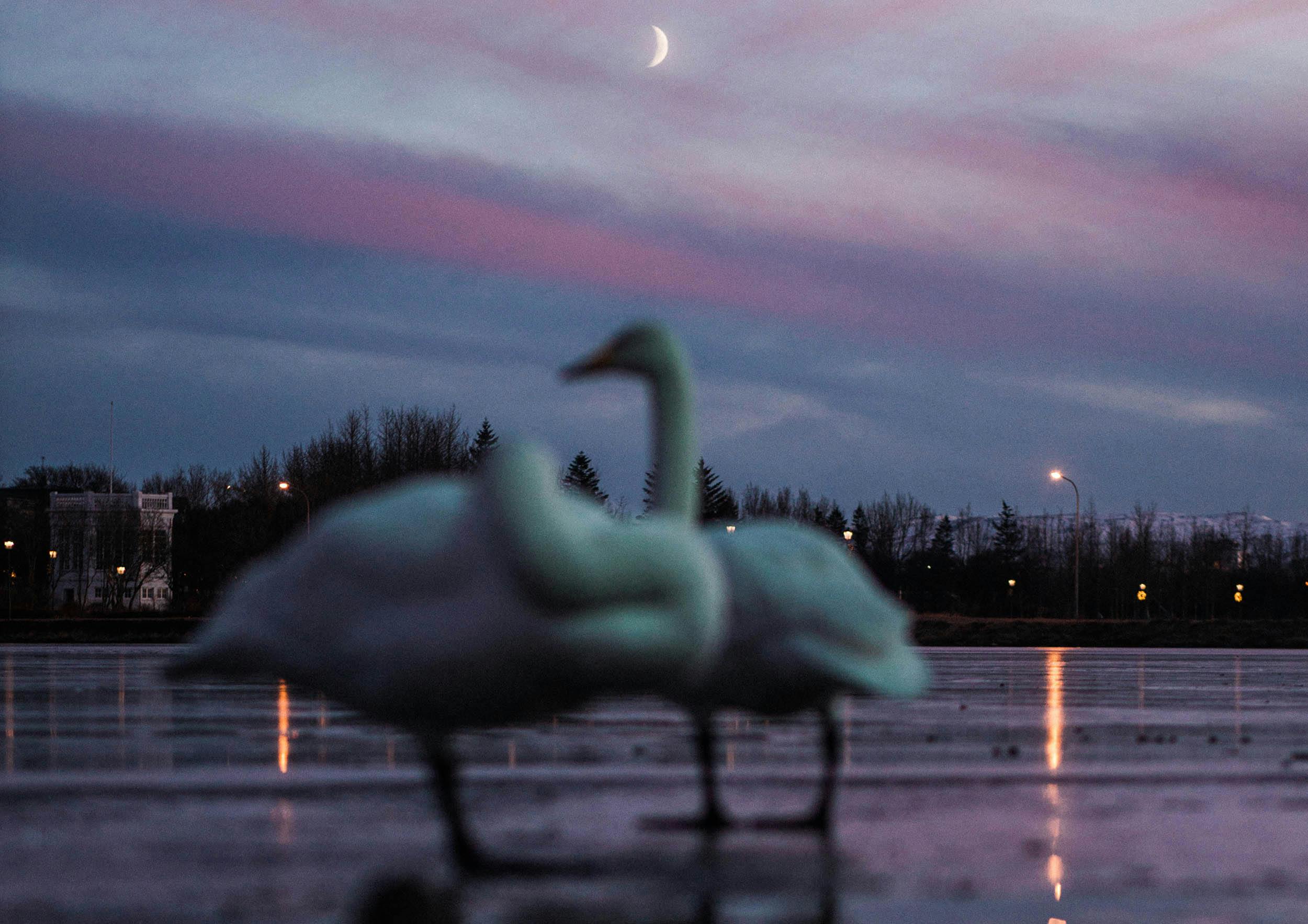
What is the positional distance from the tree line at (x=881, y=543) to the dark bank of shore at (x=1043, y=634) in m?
31.7

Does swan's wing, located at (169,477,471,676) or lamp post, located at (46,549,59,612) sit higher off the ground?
swan's wing, located at (169,477,471,676)

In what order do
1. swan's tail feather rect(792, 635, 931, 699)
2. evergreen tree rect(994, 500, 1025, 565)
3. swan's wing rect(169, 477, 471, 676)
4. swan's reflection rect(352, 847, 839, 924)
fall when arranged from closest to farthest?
swan's reflection rect(352, 847, 839, 924) < swan's wing rect(169, 477, 471, 676) < swan's tail feather rect(792, 635, 931, 699) < evergreen tree rect(994, 500, 1025, 565)

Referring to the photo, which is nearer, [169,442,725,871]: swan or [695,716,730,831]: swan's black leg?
[169,442,725,871]: swan

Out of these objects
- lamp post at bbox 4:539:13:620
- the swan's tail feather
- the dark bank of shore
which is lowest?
the dark bank of shore

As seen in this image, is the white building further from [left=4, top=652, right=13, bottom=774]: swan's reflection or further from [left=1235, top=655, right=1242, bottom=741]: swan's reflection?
[left=1235, top=655, right=1242, bottom=741]: swan's reflection

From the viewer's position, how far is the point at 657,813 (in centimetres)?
909

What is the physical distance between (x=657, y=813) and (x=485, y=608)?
2997mm

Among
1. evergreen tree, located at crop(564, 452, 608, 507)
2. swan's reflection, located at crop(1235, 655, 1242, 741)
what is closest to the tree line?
evergreen tree, located at crop(564, 452, 608, 507)

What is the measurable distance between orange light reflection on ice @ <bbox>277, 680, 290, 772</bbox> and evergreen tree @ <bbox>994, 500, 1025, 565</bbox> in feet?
397

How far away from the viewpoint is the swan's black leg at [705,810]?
8484 millimetres

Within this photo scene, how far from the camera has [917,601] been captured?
137 metres

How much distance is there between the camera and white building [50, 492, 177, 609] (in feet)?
375

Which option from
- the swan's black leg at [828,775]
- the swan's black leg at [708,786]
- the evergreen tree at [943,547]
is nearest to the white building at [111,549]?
the evergreen tree at [943,547]

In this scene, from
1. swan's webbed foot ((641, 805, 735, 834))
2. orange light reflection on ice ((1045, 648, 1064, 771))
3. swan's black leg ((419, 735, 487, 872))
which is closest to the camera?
swan's black leg ((419, 735, 487, 872))
